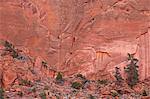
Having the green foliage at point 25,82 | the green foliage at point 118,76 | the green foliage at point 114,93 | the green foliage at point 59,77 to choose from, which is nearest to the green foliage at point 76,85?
the green foliage at point 59,77

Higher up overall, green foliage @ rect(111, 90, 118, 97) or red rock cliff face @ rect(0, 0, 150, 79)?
red rock cliff face @ rect(0, 0, 150, 79)

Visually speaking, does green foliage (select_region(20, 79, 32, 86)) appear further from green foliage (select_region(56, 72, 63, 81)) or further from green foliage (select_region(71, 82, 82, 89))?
green foliage (select_region(71, 82, 82, 89))

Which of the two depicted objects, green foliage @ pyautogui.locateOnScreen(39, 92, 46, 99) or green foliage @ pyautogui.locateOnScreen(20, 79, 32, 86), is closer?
green foliage @ pyautogui.locateOnScreen(39, 92, 46, 99)

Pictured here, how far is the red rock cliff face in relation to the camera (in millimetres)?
44531

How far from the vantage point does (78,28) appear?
46.1m

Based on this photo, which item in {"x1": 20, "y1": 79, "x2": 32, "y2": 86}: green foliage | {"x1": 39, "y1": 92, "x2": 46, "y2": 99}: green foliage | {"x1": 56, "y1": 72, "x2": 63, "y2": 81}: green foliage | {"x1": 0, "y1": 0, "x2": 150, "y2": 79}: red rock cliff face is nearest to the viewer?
{"x1": 39, "y1": 92, "x2": 46, "y2": 99}: green foliage

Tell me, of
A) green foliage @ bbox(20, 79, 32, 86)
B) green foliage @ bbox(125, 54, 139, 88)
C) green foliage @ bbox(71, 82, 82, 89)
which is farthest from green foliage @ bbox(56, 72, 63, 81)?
green foliage @ bbox(125, 54, 139, 88)

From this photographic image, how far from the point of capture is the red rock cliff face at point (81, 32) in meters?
44.5

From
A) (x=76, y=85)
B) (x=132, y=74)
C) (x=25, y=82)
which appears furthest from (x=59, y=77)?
(x=132, y=74)

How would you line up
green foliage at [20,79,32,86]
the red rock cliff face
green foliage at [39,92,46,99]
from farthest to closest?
the red rock cliff face, green foliage at [20,79,32,86], green foliage at [39,92,46,99]

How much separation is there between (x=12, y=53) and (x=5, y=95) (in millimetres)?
4576

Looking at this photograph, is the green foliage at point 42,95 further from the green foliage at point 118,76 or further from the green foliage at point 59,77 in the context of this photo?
the green foliage at point 118,76

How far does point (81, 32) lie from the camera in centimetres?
4600

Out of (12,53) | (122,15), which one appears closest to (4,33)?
(12,53)
